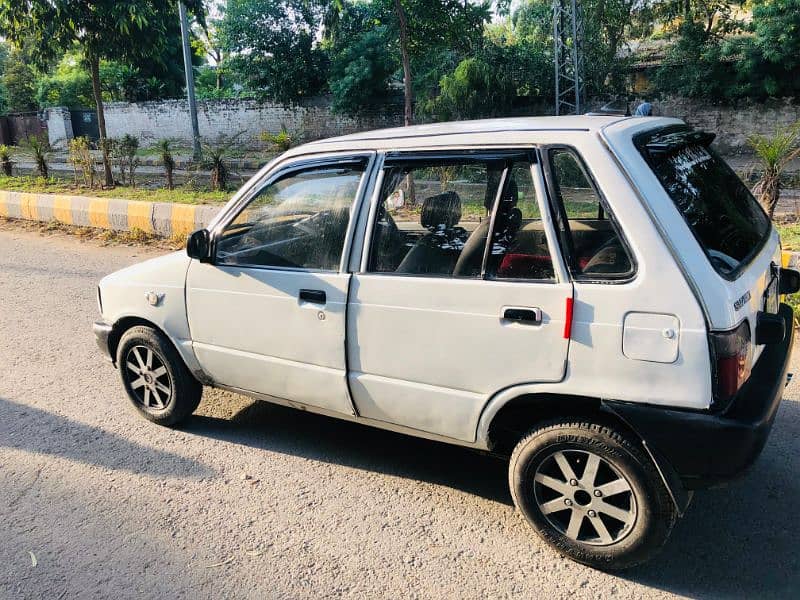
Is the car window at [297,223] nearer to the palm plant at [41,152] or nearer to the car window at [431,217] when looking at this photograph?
the car window at [431,217]

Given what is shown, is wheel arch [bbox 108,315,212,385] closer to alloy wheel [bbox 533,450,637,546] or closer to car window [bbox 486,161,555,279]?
car window [bbox 486,161,555,279]

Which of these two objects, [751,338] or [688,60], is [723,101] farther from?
[751,338]

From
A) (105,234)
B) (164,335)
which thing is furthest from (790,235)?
(105,234)

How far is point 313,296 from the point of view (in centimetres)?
333

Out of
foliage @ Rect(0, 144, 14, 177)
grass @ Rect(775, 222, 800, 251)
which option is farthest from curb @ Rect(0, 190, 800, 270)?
grass @ Rect(775, 222, 800, 251)

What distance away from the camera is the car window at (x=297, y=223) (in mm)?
3379

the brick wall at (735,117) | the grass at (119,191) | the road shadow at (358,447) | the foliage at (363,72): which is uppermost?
the foliage at (363,72)

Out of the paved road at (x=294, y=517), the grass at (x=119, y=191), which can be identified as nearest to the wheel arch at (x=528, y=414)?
the paved road at (x=294, y=517)

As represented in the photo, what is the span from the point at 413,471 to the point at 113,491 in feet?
5.20

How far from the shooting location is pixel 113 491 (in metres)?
3.54

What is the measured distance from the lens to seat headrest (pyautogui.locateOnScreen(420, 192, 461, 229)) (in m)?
3.29

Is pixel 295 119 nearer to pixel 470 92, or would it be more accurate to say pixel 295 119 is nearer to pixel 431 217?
pixel 470 92

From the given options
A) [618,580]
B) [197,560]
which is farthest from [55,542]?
[618,580]

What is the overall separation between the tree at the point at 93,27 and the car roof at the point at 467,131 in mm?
11424
